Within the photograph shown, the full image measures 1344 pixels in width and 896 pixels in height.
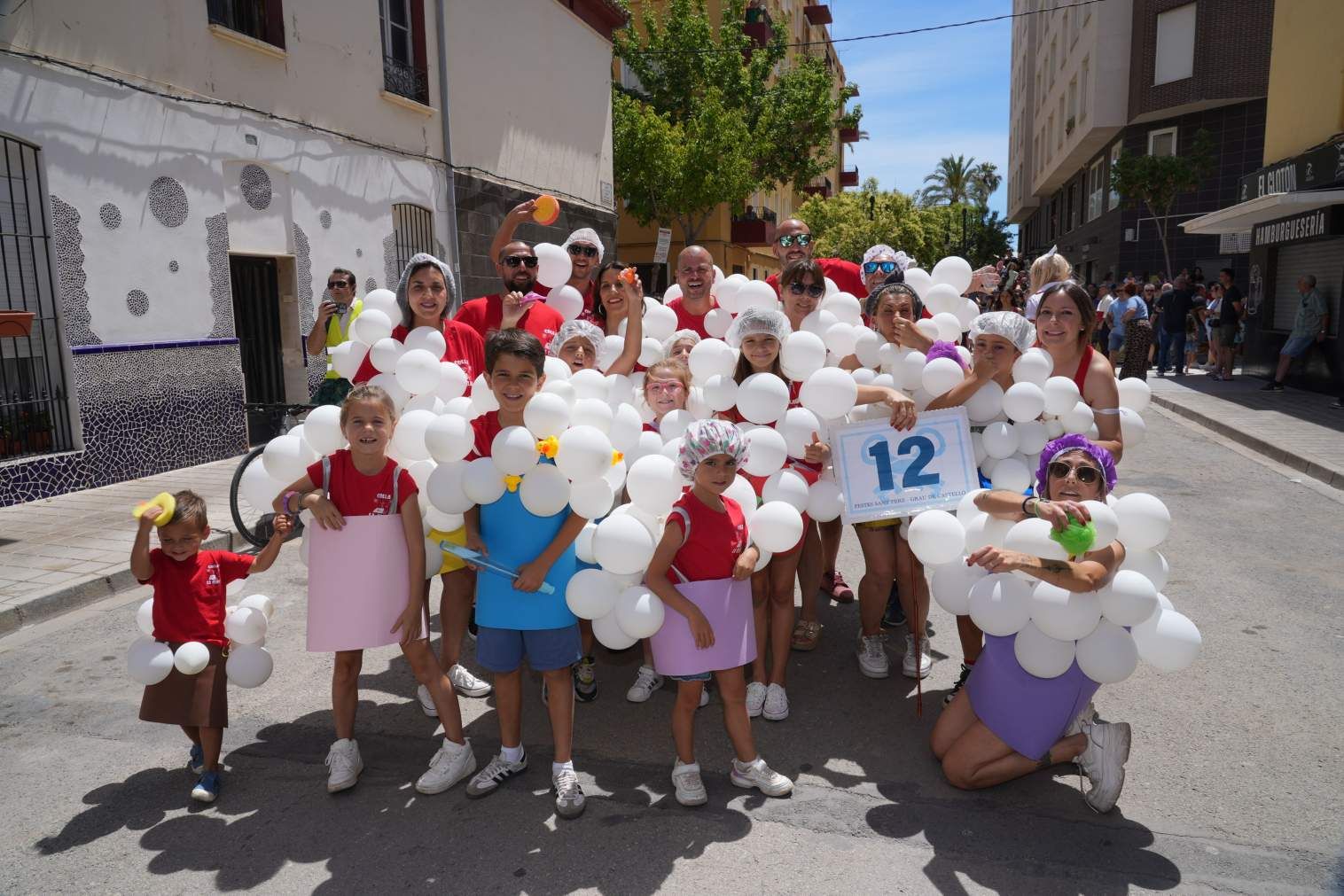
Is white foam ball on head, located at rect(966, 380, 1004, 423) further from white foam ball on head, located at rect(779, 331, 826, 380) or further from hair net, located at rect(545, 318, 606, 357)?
hair net, located at rect(545, 318, 606, 357)

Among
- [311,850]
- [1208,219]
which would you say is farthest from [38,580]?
[1208,219]

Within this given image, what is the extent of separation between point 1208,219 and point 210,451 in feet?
55.8

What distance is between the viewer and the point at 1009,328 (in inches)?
149

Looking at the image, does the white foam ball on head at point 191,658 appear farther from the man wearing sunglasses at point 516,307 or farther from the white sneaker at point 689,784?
the man wearing sunglasses at point 516,307

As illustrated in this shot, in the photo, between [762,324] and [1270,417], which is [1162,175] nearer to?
[1270,417]

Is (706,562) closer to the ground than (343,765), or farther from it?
farther from it

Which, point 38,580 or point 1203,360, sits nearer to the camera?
point 38,580

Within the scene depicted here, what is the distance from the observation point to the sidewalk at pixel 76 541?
552cm

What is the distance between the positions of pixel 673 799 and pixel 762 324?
79.0 inches

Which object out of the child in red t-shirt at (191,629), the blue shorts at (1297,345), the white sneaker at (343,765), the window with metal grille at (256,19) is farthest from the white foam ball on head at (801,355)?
the blue shorts at (1297,345)

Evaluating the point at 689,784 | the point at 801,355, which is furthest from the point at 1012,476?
the point at 689,784

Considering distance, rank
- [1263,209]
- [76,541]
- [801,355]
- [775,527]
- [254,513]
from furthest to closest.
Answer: [1263,209] < [254,513] < [76,541] < [801,355] < [775,527]

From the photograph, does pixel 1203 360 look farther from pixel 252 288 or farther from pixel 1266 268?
pixel 252 288

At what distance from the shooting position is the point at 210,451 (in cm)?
968
